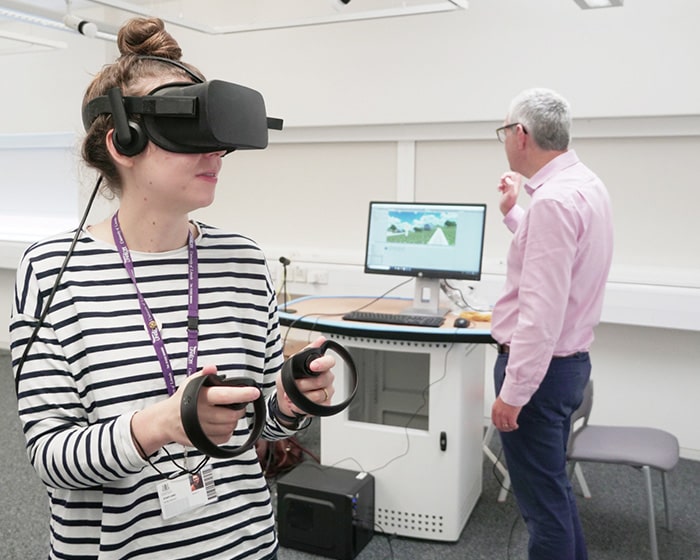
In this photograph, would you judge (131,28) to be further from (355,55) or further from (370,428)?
(355,55)

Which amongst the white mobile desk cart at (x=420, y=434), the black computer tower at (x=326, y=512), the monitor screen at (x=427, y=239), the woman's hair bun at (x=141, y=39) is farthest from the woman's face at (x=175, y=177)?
the monitor screen at (x=427, y=239)

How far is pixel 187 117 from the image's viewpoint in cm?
93

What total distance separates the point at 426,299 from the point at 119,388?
2.15 m

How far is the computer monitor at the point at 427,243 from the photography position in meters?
2.85

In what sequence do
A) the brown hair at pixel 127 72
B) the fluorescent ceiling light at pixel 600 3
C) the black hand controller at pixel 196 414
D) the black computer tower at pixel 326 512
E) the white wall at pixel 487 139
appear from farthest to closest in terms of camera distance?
the white wall at pixel 487 139, the fluorescent ceiling light at pixel 600 3, the black computer tower at pixel 326 512, the brown hair at pixel 127 72, the black hand controller at pixel 196 414

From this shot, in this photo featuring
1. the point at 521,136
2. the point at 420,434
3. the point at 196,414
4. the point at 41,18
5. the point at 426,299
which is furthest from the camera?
the point at 41,18

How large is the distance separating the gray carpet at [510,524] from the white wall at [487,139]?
1.90 feet

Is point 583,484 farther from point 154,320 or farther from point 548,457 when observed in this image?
point 154,320

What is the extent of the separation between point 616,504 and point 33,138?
514 cm

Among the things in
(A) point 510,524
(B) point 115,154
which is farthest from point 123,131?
(A) point 510,524

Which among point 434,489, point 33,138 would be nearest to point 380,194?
point 434,489

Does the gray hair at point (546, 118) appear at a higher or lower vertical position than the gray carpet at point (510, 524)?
A: higher

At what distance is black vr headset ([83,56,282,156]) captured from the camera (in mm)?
930

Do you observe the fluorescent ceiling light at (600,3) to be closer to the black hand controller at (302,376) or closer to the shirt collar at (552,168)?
the shirt collar at (552,168)
